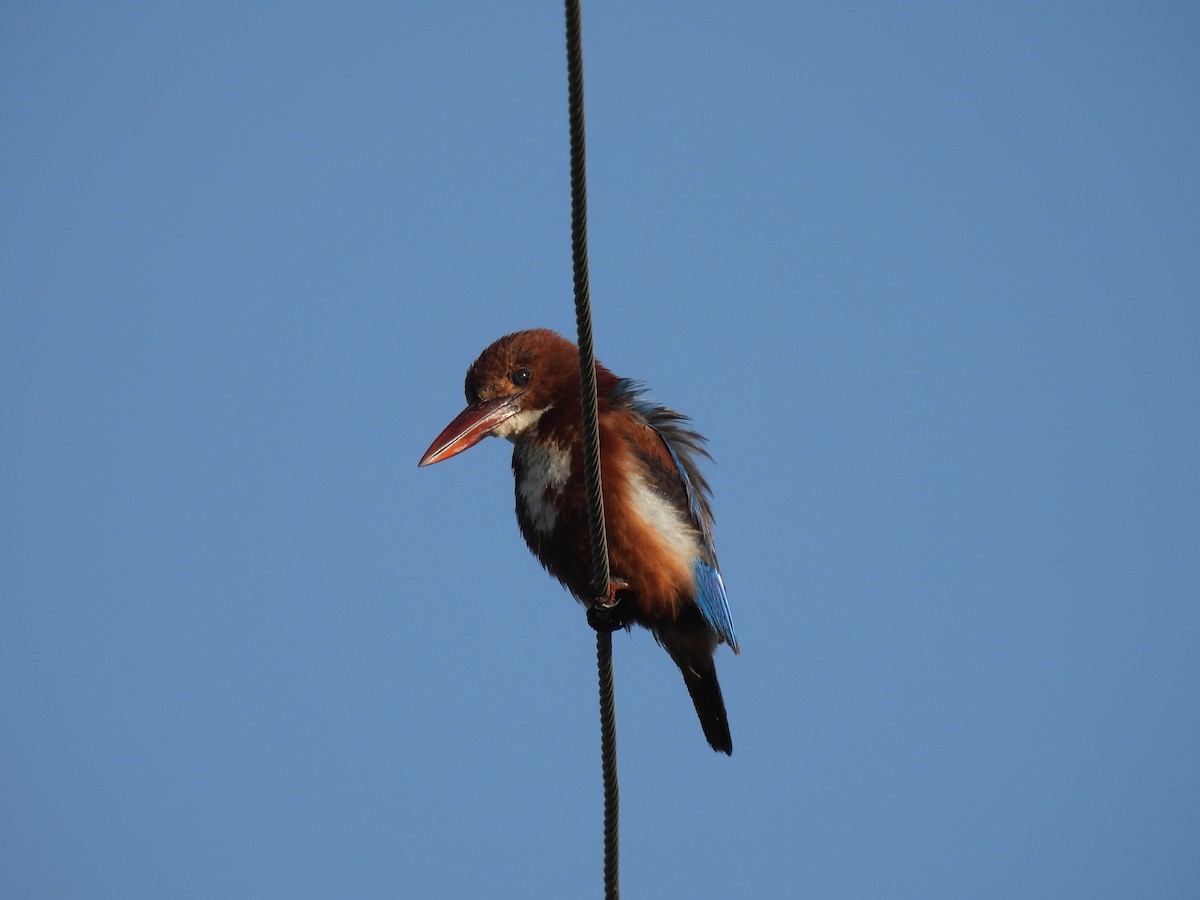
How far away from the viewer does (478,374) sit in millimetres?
5012

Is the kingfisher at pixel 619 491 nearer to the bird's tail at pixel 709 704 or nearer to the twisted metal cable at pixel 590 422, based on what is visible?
the bird's tail at pixel 709 704

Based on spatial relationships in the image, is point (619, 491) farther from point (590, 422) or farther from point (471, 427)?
point (590, 422)

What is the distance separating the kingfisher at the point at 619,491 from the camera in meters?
4.44

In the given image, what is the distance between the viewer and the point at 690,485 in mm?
4828

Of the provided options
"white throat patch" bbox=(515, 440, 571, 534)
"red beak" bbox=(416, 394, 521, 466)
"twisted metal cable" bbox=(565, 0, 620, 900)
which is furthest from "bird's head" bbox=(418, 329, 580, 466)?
"twisted metal cable" bbox=(565, 0, 620, 900)

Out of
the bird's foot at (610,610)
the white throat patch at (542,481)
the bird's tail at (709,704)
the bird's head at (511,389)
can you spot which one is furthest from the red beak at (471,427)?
the bird's tail at (709,704)

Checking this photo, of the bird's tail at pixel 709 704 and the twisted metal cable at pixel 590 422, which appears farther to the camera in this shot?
the bird's tail at pixel 709 704

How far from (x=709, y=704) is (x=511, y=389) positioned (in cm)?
152

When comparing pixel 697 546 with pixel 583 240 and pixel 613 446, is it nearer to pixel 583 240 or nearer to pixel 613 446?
pixel 613 446

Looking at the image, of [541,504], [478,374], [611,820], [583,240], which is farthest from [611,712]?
[478,374]

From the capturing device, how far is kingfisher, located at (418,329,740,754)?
444 centimetres

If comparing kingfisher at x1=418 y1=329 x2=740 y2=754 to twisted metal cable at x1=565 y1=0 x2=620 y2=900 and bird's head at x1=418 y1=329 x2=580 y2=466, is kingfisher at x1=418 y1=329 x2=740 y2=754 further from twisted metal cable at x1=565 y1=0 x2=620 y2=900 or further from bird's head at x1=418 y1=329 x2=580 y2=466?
twisted metal cable at x1=565 y1=0 x2=620 y2=900

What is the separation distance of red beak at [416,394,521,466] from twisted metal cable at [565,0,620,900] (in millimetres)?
965

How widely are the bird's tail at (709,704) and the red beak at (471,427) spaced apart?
123 cm
